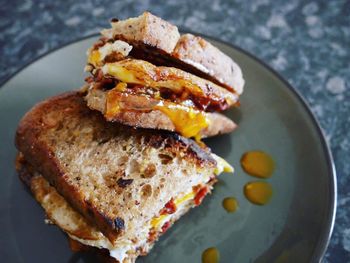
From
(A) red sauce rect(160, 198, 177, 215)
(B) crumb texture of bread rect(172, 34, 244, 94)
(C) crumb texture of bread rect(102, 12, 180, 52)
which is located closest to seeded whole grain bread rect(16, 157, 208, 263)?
(A) red sauce rect(160, 198, 177, 215)

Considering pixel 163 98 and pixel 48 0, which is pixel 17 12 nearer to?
pixel 48 0

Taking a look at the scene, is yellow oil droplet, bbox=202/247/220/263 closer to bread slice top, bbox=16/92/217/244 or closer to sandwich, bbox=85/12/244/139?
bread slice top, bbox=16/92/217/244

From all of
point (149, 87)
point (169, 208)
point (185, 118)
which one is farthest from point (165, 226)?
point (149, 87)

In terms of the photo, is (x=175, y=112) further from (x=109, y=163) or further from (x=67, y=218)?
(x=67, y=218)

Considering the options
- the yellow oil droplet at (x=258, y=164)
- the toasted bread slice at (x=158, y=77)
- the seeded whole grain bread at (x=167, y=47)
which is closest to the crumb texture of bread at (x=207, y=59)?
the seeded whole grain bread at (x=167, y=47)

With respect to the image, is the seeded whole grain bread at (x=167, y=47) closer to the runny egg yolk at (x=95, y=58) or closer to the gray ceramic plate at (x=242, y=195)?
the runny egg yolk at (x=95, y=58)
